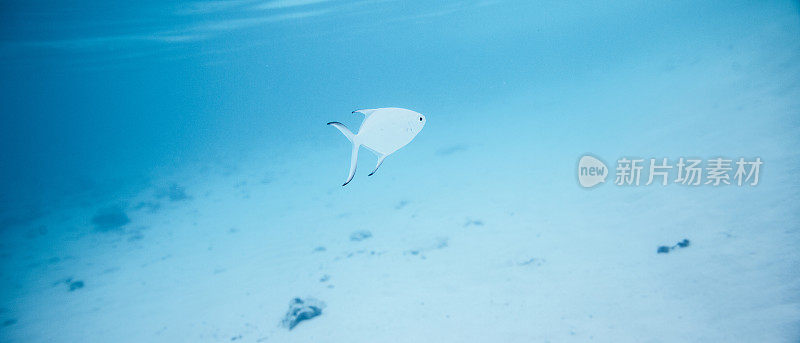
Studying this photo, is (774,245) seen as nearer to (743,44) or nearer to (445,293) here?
(445,293)

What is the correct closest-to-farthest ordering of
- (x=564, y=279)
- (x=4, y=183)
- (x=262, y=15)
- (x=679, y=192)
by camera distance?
(x=564, y=279), (x=679, y=192), (x=262, y=15), (x=4, y=183)

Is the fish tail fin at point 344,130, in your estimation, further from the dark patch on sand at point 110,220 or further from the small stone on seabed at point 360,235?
the dark patch on sand at point 110,220

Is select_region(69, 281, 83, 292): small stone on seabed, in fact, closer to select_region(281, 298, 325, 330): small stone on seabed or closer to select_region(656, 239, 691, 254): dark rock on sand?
select_region(281, 298, 325, 330): small stone on seabed

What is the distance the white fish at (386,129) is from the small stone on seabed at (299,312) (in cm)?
525

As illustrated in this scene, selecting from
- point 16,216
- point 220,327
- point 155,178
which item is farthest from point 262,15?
point 220,327

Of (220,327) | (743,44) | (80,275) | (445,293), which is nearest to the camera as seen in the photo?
(445,293)

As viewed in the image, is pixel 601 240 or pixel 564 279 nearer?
pixel 564 279

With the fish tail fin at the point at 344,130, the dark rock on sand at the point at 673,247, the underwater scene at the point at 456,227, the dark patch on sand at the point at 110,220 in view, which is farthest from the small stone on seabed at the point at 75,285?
the dark rock on sand at the point at 673,247

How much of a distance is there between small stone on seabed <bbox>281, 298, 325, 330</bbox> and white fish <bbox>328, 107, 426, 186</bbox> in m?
5.25

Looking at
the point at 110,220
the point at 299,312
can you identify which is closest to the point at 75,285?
the point at 110,220

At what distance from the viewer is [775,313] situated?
4.52m

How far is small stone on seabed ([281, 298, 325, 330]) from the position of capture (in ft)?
22.0

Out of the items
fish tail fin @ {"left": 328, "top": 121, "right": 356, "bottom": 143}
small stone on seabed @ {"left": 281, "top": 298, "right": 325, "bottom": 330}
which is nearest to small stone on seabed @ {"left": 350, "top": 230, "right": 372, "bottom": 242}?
small stone on seabed @ {"left": 281, "top": 298, "right": 325, "bottom": 330}

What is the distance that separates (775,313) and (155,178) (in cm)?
Result: 3157
